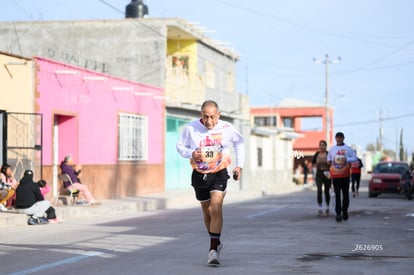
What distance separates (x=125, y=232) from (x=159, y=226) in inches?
59.1

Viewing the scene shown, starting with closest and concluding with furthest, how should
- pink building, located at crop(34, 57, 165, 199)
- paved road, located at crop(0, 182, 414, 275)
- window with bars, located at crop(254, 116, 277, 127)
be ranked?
1. paved road, located at crop(0, 182, 414, 275)
2. pink building, located at crop(34, 57, 165, 199)
3. window with bars, located at crop(254, 116, 277, 127)

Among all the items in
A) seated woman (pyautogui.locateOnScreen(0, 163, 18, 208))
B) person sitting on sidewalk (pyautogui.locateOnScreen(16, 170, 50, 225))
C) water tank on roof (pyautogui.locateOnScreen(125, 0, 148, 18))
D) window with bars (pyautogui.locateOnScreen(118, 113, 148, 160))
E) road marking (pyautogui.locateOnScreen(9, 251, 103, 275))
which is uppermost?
water tank on roof (pyautogui.locateOnScreen(125, 0, 148, 18))

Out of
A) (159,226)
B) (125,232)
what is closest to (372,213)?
(159,226)

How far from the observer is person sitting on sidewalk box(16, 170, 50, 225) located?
16891 mm

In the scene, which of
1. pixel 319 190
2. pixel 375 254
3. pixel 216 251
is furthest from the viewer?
pixel 319 190

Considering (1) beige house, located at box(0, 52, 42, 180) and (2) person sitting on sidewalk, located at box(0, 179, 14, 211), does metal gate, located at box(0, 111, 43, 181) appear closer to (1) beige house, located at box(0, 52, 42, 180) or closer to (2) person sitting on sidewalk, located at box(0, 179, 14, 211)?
(1) beige house, located at box(0, 52, 42, 180)

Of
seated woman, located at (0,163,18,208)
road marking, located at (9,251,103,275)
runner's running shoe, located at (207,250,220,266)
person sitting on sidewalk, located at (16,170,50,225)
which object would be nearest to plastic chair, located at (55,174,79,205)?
seated woman, located at (0,163,18,208)

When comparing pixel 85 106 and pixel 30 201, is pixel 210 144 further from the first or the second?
pixel 85 106

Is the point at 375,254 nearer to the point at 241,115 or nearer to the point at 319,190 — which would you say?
the point at 319,190

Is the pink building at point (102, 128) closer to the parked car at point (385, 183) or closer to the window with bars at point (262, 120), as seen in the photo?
the parked car at point (385, 183)

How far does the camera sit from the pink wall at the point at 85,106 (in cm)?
2339

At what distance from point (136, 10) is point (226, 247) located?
28.2 m

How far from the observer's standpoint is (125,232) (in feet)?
47.8

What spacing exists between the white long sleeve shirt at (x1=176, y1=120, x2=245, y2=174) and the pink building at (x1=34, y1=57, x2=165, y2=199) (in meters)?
13.9
